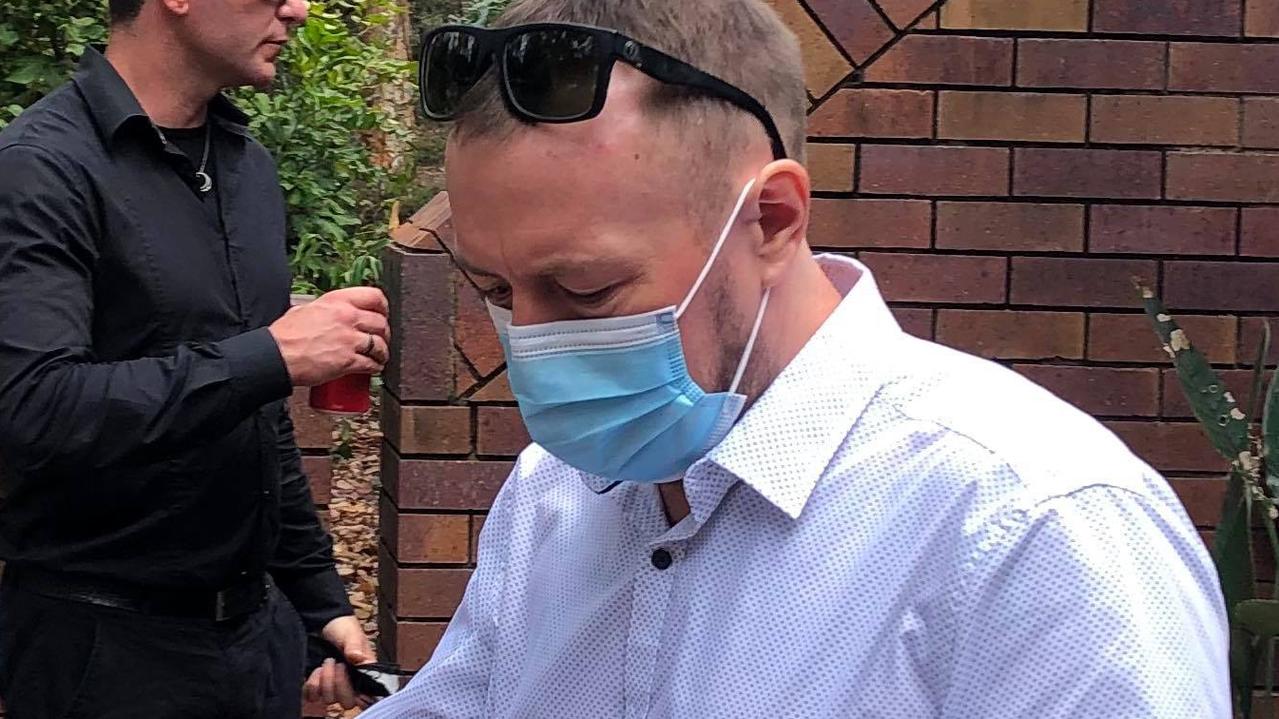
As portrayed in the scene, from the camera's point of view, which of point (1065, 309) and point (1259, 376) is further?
point (1065, 309)

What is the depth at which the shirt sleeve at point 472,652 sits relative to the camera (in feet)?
5.16

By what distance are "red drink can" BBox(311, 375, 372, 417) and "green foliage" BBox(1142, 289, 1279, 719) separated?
4.88 ft

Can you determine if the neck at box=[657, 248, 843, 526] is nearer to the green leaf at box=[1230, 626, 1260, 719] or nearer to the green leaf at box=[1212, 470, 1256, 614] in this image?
the green leaf at box=[1212, 470, 1256, 614]

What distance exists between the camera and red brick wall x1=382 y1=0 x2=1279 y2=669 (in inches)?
121

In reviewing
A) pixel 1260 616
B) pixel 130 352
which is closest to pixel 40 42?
pixel 130 352

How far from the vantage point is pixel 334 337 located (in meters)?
2.50

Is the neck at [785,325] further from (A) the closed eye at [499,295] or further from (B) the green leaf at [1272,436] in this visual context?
(B) the green leaf at [1272,436]

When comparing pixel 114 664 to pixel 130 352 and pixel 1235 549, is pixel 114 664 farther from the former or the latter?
pixel 1235 549

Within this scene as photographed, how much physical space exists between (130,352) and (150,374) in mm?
159

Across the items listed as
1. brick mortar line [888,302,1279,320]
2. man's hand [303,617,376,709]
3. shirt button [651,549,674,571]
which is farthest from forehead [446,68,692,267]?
brick mortar line [888,302,1279,320]

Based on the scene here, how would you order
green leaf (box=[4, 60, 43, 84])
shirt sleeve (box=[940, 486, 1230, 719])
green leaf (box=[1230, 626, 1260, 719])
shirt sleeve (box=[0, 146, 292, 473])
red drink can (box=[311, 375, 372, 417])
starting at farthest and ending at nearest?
green leaf (box=[4, 60, 43, 84]), green leaf (box=[1230, 626, 1260, 719]), red drink can (box=[311, 375, 372, 417]), shirt sleeve (box=[0, 146, 292, 473]), shirt sleeve (box=[940, 486, 1230, 719])

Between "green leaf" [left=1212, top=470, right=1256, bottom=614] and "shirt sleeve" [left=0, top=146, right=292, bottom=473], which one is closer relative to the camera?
"shirt sleeve" [left=0, top=146, right=292, bottom=473]

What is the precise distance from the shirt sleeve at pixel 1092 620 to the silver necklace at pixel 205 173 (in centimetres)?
192

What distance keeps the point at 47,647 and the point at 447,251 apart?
1103mm
